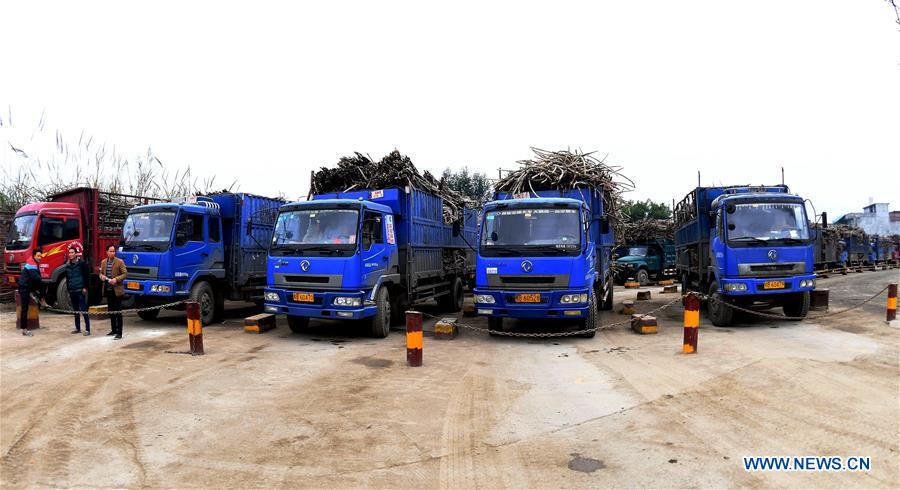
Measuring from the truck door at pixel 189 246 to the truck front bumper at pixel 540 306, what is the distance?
21.5ft

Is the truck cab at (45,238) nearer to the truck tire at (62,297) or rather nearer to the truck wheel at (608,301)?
the truck tire at (62,297)

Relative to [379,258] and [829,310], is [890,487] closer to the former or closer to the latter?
[379,258]

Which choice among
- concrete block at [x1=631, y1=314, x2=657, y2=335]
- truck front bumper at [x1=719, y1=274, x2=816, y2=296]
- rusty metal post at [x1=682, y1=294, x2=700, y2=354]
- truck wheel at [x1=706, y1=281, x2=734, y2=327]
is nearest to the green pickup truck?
truck wheel at [x1=706, y1=281, x2=734, y2=327]

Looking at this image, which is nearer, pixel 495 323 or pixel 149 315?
pixel 495 323

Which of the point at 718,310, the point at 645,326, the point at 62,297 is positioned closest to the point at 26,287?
the point at 62,297

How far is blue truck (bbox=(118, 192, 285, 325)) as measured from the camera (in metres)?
10.9

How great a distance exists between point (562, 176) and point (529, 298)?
4055mm

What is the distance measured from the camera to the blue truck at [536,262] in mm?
9102

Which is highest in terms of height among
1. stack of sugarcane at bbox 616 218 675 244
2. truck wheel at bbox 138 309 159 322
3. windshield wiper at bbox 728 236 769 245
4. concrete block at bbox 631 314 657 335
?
stack of sugarcane at bbox 616 218 675 244

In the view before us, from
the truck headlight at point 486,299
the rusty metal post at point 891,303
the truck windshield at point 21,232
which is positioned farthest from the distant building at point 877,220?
the truck windshield at point 21,232

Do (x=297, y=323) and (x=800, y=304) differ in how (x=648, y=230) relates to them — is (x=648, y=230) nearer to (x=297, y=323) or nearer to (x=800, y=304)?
(x=800, y=304)

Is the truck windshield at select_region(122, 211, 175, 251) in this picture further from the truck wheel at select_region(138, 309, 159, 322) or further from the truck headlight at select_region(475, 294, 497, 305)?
the truck headlight at select_region(475, 294, 497, 305)

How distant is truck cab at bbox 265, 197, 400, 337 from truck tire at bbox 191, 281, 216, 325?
103 inches

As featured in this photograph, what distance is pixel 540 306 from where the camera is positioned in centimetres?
914
